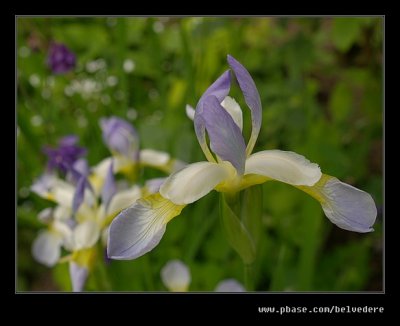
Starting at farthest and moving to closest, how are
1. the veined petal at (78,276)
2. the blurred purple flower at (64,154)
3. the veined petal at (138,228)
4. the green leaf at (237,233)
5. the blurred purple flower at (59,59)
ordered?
the blurred purple flower at (59,59) → the blurred purple flower at (64,154) → the veined petal at (78,276) → the green leaf at (237,233) → the veined petal at (138,228)

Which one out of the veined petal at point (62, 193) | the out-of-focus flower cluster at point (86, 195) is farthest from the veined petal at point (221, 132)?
the veined petal at point (62, 193)

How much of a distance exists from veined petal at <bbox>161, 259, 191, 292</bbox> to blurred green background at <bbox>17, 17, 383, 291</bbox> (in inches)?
6.1

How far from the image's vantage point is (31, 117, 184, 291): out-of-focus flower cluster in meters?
0.97

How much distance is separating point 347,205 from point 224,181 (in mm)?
138

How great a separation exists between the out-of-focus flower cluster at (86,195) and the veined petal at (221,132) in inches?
12.0

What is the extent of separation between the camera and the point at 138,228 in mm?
596

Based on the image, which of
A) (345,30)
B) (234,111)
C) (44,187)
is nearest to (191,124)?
(345,30)

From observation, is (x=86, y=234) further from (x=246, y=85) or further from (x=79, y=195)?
(x=246, y=85)

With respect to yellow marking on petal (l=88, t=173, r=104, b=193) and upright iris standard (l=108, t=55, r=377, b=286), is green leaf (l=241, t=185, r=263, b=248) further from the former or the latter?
yellow marking on petal (l=88, t=173, r=104, b=193)

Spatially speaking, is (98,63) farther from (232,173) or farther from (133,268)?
(232,173)

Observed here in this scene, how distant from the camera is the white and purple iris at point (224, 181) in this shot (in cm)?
59

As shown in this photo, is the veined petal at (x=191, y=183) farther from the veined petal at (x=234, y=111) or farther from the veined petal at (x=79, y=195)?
the veined petal at (x=79, y=195)
